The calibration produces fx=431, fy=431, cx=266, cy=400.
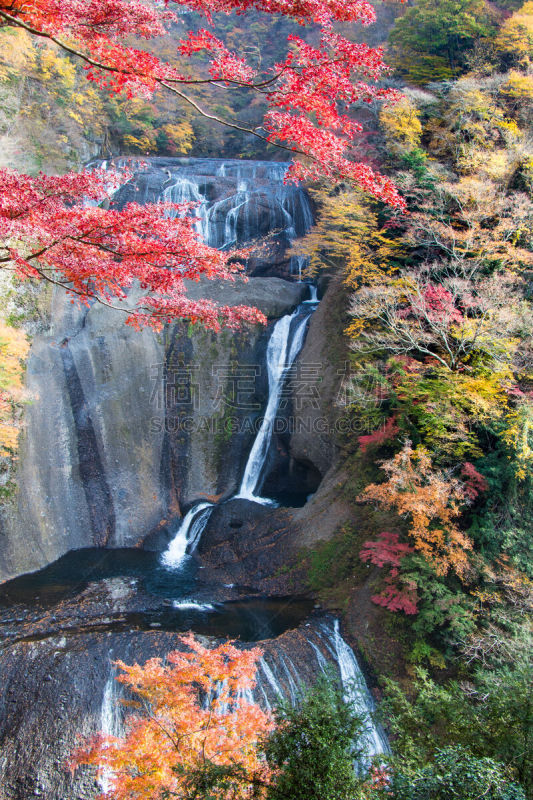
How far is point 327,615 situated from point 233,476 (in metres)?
6.11

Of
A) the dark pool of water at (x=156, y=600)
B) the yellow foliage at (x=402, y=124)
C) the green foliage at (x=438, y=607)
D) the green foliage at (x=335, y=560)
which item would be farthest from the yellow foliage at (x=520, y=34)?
the dark pool of water at (x=156, y=600)

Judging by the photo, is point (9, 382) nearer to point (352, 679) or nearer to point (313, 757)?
point (352, 679)

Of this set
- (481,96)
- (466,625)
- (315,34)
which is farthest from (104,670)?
(315,34)

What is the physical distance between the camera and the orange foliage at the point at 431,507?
25.7ft

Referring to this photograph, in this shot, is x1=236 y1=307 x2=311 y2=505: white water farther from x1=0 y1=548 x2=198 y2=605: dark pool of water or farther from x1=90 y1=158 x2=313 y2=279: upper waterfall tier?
x1=0 y1=548 x2=198 y2=605: dark pool of water

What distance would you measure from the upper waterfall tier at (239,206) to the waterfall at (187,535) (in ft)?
30.7

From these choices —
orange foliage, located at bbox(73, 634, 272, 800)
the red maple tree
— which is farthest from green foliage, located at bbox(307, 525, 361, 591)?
the red maple tree

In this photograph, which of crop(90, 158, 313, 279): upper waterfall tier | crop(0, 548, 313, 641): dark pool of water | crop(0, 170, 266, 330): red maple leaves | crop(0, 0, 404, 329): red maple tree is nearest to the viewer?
crop(0, 0, 404, 329): red maple tree

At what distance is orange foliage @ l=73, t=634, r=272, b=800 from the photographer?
4.97m

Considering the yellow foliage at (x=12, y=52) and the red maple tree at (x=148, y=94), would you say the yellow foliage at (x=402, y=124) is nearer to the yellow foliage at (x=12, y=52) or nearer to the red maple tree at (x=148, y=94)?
the red maple tree at (x=148, y=94)

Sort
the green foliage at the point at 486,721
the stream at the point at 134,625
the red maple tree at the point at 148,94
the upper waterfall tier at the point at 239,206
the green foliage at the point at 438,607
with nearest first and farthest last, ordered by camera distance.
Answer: the red maple tree at the point at 148,94
the green foliage at the point at 486,721
the stream at the point at 134,625
the green foliage at the point at 438,607
the upper waterfall tier at the point at 239,206

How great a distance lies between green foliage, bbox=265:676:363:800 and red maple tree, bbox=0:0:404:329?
5.08 m

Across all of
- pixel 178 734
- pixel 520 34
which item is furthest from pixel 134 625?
pixel 520 34

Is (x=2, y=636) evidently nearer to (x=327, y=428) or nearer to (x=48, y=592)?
(x=48, y=592)
